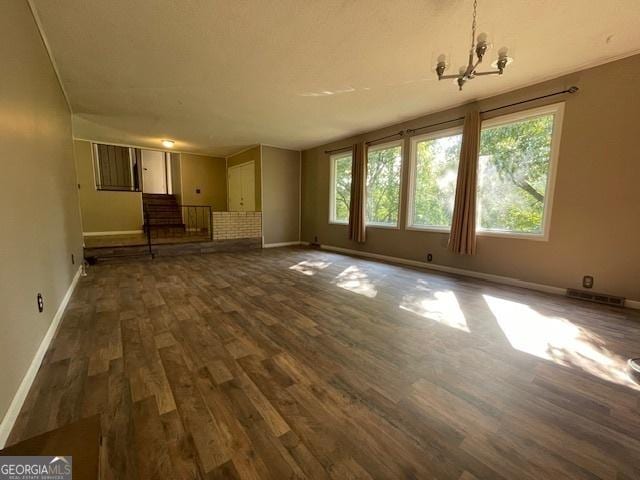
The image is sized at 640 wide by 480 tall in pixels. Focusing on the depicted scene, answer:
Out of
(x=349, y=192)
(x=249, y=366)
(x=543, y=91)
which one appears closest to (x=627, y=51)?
(x=543, y=91)

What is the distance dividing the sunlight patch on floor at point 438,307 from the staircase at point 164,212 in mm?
7811

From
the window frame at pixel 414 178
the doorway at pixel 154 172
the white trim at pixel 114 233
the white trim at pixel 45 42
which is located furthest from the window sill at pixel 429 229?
the doorway at pixel 154 172

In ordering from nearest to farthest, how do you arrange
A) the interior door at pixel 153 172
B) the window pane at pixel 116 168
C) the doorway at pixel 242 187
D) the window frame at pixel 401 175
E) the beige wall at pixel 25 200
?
the beige wall at pixel 25 200, the window frame at pixel 401 175, the doorway at pixel 242 187, the window pane at pixel 116 168, the interior door at pixel 153 172

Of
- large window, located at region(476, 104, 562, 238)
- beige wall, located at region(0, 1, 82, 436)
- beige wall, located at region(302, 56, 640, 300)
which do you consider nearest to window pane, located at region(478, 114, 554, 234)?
large window, located at region(476, 104, 562, 238)

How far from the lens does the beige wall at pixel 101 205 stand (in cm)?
645

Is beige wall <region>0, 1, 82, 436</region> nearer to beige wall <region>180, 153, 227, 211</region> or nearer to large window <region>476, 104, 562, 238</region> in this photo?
large window <region>476, 104, 562, 238</region>

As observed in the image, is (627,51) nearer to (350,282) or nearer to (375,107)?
(375,107)

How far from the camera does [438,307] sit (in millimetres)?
2844

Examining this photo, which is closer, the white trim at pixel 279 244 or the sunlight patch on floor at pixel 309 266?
the sunlight patch on floor at pixel 309 266

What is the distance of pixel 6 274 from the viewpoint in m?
1.38

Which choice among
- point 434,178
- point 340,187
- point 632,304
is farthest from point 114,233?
point 632,304

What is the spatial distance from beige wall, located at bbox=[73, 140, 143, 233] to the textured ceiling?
274 centimetres

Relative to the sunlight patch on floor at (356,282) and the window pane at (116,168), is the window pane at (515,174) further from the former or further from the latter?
the window pane at (116,168)

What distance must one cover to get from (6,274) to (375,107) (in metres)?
4.36
